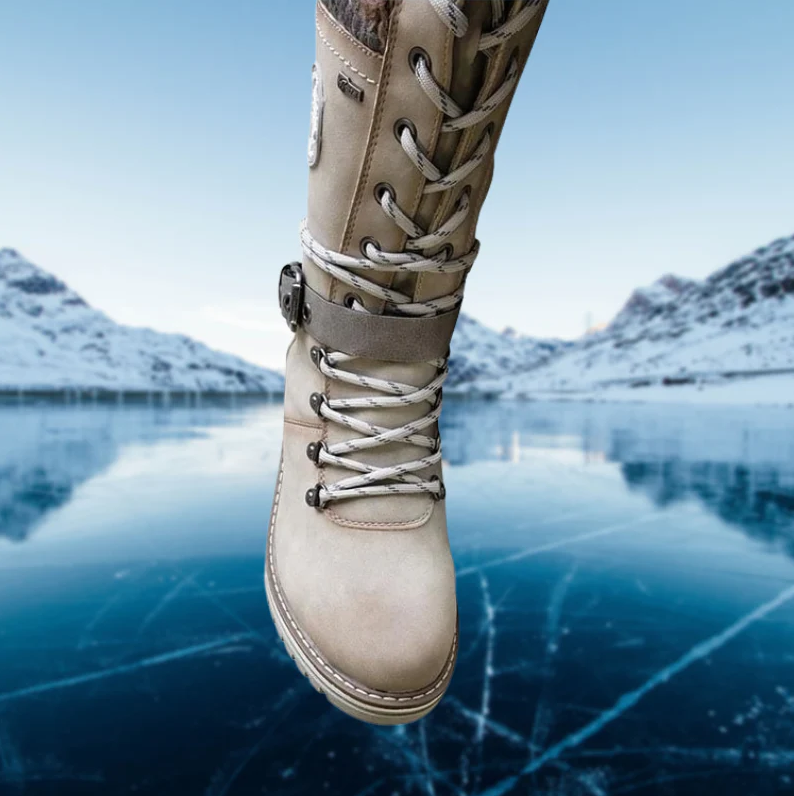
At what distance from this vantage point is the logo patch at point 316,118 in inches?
48.7

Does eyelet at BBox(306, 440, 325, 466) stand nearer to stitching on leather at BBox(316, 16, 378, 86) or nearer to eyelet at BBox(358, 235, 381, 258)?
eyelet at BBox(358, 235, 381, 258)

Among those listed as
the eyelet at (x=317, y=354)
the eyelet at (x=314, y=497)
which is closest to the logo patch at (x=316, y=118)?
the eyelet at (x=317, y=354)

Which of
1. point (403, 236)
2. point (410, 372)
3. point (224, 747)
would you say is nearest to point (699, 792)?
point (224, 747)

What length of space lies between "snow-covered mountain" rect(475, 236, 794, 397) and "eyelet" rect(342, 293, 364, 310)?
3530 cm

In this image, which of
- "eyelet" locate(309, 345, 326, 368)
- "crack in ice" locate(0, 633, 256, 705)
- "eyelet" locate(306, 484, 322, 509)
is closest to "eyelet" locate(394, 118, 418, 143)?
"eyelet" locate(309, 345, 326, 368)

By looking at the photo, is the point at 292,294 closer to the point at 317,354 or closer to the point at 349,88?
Answer: the point at 317,354

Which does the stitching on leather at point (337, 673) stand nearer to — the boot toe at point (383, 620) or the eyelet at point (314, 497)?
the boot toe at point (383, 620)

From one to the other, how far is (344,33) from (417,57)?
189 mm

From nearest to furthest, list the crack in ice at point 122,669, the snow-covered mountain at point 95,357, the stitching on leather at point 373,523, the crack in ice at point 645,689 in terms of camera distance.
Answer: the stitching on leather at point 373,523
the crack in ice at point 645,689
the crack in ice at point 122,669
the snow-covered mountain at point 95,357

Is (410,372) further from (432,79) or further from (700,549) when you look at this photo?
(700,549)

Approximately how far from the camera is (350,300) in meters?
1.38

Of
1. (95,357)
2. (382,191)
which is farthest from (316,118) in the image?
(95,357)

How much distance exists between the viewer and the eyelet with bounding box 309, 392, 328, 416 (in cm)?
151

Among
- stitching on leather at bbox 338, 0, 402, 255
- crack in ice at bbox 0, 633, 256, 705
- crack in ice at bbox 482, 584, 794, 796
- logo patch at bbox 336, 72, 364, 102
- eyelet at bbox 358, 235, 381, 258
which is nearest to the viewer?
stitching on leather at bbox 338, 0, 402, 255
